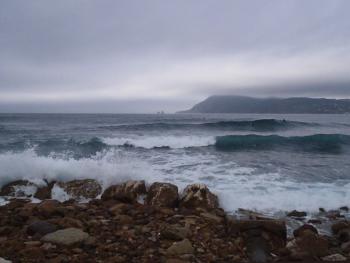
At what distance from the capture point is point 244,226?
192 inches

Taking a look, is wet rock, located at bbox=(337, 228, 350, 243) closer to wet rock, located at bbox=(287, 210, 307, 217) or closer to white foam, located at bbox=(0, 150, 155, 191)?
wet rock, located at bbox=(287, 210, 307, 217)

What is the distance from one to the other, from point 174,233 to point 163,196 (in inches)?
76.6

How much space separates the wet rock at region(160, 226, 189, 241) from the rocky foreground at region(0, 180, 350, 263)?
0.01m

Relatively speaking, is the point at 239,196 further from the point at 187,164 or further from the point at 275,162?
the point at 275,162

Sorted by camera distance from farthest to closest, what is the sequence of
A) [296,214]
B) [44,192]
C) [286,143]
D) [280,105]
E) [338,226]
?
1. [280,105]
2. [286,143]
3. [44,192]
4. [296,214]
5. [338,226]

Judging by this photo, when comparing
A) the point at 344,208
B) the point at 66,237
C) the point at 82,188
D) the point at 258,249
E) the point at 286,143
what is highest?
the point at 66,237

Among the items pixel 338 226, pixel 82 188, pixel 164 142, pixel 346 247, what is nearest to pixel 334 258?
pixel 346 247

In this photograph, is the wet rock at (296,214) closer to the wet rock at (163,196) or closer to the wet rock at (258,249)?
the wet rock at (258,249)

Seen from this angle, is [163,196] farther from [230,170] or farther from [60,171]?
[230,170]

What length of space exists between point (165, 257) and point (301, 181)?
616 centimetres

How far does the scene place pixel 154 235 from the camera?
4.78 m

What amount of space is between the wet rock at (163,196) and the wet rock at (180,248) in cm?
211

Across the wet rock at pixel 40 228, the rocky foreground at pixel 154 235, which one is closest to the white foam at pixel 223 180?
the rocky foreground at pixel 154 235

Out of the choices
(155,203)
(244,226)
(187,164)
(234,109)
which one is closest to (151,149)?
(187,164)
